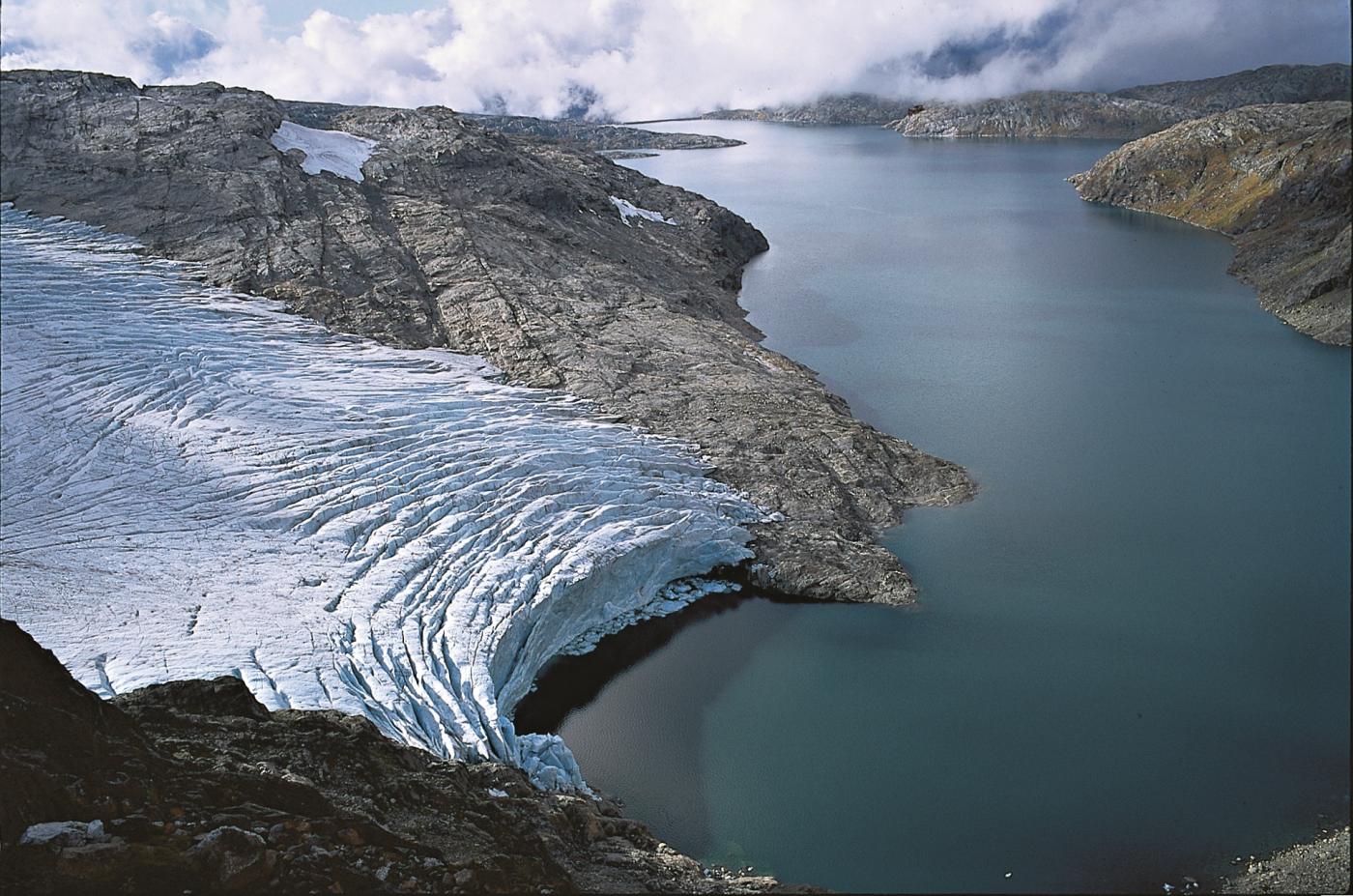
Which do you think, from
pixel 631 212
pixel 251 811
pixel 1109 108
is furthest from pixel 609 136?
pixel 251 811

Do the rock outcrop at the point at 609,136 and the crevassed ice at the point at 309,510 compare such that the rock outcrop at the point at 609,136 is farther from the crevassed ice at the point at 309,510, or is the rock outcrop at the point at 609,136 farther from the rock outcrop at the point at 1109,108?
the crevassed ice at the point at 309,510

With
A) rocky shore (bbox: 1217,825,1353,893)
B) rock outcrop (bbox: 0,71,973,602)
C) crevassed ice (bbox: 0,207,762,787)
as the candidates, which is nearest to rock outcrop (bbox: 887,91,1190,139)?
rock outcrop (bbox: 0,71,973,602)

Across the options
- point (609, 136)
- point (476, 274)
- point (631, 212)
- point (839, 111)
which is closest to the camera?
point (476, 274)

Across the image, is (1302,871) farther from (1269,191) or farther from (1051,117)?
(1051,117)

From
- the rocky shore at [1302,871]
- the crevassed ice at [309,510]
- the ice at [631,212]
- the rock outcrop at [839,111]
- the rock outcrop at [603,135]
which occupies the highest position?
the rock outcrop at [839,111]

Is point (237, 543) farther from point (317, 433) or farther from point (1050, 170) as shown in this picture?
point (1050, 170)

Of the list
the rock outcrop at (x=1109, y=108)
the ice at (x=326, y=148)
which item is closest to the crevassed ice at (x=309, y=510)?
the ice at (x=326, y=148)
